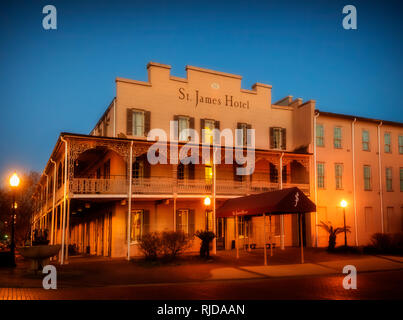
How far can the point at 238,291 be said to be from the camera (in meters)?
12.6

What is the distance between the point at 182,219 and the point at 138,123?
6459 millimetres

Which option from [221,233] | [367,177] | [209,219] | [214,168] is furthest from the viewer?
[367,177]

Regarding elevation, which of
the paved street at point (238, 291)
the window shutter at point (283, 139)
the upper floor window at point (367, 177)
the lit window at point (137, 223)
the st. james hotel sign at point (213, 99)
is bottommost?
the paved street at point (238, 291)

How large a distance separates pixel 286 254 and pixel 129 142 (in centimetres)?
1035

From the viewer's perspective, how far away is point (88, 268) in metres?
19.0

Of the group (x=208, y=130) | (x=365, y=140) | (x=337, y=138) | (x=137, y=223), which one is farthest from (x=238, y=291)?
(x=365, y=140)

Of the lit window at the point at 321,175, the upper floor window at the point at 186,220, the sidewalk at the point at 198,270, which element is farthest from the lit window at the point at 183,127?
the lit window at the point at 321,175

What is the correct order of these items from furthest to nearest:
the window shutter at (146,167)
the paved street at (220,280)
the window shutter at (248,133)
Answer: the window shutter at (248,133) < the window shutter at (146,167) < the paved street at (220,280)

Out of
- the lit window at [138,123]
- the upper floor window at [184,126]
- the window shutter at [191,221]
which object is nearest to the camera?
the lit window at [138,123]

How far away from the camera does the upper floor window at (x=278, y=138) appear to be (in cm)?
3042

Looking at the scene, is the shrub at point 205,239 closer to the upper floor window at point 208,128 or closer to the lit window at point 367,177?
the upper floor window at point 208,128

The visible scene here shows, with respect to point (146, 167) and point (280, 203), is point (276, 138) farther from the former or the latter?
point (280, 203)

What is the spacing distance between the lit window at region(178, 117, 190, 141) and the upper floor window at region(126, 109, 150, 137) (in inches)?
85.2

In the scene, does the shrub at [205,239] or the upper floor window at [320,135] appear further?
the upper floor window at [320,135]
